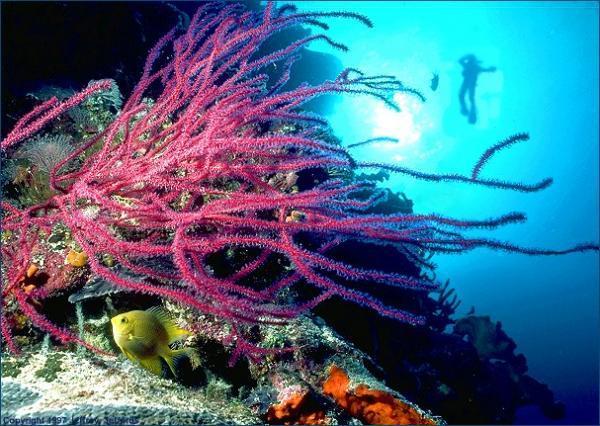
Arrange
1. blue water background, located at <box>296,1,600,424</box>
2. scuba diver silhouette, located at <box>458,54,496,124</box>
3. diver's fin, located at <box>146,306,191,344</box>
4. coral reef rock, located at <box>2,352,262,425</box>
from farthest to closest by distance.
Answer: blue water background, located at <box>296,1,600,424</box> < scuba diver silhouette, located at <box>458,54,496,124</box> < diver's fin, located at <box>146,306,191,344</box> < coral reef rock, located at <box>2,352,262,425</box>

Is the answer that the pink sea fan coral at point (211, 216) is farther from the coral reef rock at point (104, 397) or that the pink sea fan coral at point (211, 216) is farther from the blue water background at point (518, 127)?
the blue water background at point (518, 127)

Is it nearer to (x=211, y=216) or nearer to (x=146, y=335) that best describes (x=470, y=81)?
(x=211, y=216)

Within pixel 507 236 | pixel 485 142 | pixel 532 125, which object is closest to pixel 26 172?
pixel 485 142

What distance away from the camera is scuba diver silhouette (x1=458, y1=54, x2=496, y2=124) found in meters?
26.3

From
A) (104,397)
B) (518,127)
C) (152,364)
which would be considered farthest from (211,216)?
(518,127)

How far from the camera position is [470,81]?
30.5 meters

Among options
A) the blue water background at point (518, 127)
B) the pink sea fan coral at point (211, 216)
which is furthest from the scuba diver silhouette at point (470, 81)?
the pink sea fan coral at point (211, 216)

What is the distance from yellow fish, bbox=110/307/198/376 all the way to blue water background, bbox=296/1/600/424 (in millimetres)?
15981

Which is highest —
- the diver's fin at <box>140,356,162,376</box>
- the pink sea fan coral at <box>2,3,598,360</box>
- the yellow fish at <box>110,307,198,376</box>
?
the pink sea fan coral at <box>2,3,598,360</box>

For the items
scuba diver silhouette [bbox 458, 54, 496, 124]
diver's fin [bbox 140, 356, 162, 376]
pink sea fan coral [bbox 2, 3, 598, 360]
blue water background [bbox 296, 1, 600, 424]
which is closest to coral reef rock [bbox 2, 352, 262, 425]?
diver's fin [bbox 140, 356, 162, 376]

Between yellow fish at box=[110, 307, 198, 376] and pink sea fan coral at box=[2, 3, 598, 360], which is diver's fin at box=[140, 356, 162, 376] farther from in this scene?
pink sea fan coral at box=[2, 3, 598, 360]

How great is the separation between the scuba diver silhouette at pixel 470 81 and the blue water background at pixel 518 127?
0.87 metres

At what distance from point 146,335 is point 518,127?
149 ft

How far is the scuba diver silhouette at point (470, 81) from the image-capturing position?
86.4 ft
